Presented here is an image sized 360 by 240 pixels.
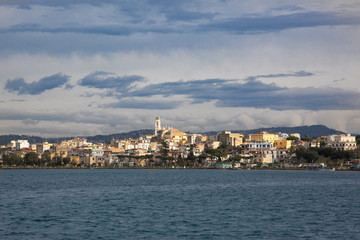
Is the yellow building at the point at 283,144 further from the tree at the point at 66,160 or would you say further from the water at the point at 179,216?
the water at the point at 179,216

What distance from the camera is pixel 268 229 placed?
76.1ft

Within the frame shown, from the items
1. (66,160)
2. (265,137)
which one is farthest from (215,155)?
(66,160)

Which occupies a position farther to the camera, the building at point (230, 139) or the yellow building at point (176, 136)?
the yellow building at point (176, 136)

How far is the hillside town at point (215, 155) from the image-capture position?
114 meters

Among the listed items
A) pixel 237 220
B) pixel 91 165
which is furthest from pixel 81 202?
pixel 91 165

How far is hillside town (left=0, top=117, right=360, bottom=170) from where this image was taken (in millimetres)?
114188

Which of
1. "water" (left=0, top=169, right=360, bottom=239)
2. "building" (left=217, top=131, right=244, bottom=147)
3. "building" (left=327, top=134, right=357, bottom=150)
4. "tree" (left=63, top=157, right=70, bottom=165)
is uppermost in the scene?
"building" (left=217, top=131, right=244, bottom=147)

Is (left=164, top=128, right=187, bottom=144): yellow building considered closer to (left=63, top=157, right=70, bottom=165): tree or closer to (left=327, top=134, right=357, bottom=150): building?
(left=63, top=157, right=70, bottom=165): tree

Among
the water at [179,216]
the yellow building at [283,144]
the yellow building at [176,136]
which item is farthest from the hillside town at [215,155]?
the water at [179,216]

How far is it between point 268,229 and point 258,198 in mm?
15240

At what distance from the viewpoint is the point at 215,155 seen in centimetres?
13125

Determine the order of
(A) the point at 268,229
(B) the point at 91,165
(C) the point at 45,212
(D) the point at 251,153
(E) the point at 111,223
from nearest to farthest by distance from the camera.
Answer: (A) the point at 268,229
(E) the point at 111,223
(C) the point at 45,212
(D) the point at 251,153
(B) the point at 91,165

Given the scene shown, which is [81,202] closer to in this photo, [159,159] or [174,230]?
[174,230]

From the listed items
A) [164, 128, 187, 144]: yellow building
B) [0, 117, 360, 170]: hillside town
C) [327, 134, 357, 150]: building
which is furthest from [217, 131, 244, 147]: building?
[327, 134, 357, 150]: building
